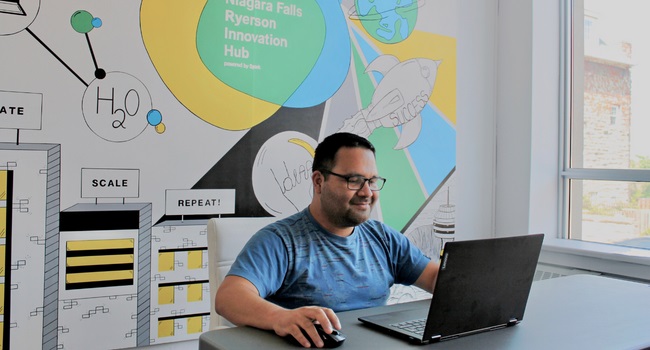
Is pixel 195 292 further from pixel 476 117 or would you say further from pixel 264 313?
pixel 476 117

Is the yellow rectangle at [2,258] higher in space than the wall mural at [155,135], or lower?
lower

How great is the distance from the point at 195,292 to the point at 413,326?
4.53 feet

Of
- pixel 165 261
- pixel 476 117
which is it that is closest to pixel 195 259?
pixel 165 261

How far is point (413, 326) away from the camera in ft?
4.34

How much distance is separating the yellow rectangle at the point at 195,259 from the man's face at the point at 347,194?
2.88ft

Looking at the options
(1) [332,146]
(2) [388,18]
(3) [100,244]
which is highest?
(2) [388,18]

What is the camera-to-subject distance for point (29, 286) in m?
2.11

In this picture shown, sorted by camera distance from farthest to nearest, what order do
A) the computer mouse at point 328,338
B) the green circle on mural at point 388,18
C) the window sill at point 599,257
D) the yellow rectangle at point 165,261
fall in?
the green circle on mural at point 388,18 → the window sill at point 599,257 → the yellow rectangle at point 165,261 → the computer mouse at point 328,338

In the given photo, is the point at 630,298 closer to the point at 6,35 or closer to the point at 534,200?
the point at 534,200

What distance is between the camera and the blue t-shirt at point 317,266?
63.5 inches

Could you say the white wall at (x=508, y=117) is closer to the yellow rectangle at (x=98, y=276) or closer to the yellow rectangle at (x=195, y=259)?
the yellow rectangle at (x=195, y=259)

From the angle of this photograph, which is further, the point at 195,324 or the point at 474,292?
the point at 195,324

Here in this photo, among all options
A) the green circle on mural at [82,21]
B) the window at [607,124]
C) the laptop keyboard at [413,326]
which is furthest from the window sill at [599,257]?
the green circle on mural at [82,21]

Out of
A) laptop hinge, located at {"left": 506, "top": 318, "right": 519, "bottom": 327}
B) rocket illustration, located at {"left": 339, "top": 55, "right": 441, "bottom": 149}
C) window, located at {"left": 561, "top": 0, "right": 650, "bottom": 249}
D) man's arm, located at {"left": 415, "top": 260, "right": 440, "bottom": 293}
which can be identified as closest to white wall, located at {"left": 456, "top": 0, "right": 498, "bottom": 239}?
rocket illustration, located at {"left": 339, "top": 55, "right": 441, "bottom": 149}
